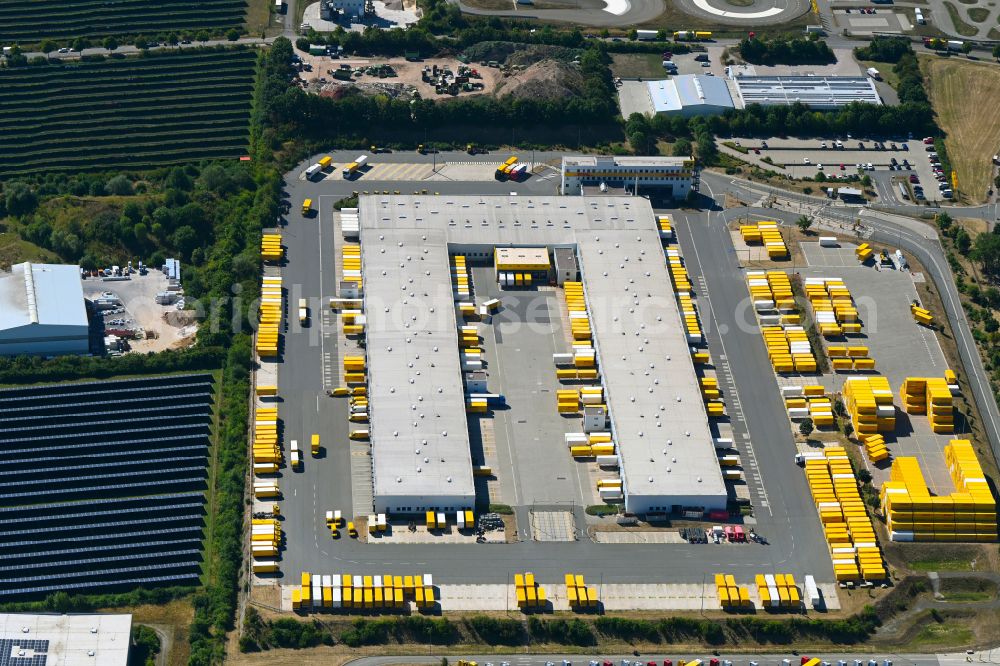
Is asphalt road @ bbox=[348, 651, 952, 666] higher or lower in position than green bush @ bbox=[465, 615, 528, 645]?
lower

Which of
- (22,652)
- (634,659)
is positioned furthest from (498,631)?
(22,652)

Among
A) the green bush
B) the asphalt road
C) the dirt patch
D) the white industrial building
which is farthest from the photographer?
the green bush

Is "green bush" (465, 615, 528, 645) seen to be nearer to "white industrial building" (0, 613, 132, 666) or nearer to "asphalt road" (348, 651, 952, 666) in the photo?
"asphalt road" (348, 651, 952, 666)

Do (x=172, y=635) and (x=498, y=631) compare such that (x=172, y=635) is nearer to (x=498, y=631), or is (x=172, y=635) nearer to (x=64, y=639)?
(x=64, y=639)

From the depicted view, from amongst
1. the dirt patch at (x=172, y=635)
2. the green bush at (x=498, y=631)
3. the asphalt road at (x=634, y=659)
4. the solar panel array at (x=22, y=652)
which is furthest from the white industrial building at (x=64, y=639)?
the green bush at (x=498, y=631)

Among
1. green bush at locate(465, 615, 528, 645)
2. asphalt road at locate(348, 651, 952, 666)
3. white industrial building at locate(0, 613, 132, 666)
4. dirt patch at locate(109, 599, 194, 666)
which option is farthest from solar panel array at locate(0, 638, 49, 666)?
green bush at locate(465, 615, 528, 645)

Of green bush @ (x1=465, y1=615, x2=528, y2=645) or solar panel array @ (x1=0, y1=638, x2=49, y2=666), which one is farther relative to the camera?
green bush @ (x1=465, y1=615, x2=528, y2=645)

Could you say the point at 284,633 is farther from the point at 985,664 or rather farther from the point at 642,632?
the point at 985,664

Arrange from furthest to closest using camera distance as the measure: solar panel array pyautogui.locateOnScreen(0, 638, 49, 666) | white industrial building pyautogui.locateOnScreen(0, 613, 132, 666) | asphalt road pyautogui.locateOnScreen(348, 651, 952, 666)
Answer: asphalt road pyautogui.locateOnScreen(348, 651, 952, 666)
white industrial building pyautogui.locateOnScreen(0, 613, 132, 666)
solar panel array pyautogui.locateOnScreen(0, 638, 49, 666)
